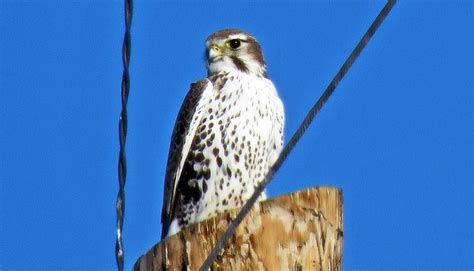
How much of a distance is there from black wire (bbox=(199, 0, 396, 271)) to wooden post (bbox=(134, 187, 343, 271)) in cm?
12

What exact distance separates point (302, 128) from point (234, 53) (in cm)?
439

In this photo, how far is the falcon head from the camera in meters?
9.05

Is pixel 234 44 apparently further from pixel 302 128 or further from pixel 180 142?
pixel 302 128

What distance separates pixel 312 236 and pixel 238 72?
12.6 ft

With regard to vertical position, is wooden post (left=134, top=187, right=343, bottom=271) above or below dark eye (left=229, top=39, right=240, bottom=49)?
below

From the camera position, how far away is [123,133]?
5.24 meters

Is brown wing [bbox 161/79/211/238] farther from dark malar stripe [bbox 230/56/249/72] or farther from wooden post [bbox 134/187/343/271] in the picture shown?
wooden post [bbox 134/187/343/271]

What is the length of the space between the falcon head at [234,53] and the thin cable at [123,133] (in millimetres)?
3699

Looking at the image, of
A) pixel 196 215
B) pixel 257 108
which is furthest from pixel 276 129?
pixel 196 215

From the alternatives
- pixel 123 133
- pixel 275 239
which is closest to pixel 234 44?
pixel 123 133

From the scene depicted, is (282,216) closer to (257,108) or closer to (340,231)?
(340,231)

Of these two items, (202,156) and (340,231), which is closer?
(340,231)

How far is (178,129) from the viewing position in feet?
28.8

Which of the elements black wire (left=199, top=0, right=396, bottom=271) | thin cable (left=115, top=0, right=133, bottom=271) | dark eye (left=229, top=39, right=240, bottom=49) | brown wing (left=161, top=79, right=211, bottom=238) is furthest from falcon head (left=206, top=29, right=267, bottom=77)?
black wire (left=199, top=0, right=396, bottom=271)
